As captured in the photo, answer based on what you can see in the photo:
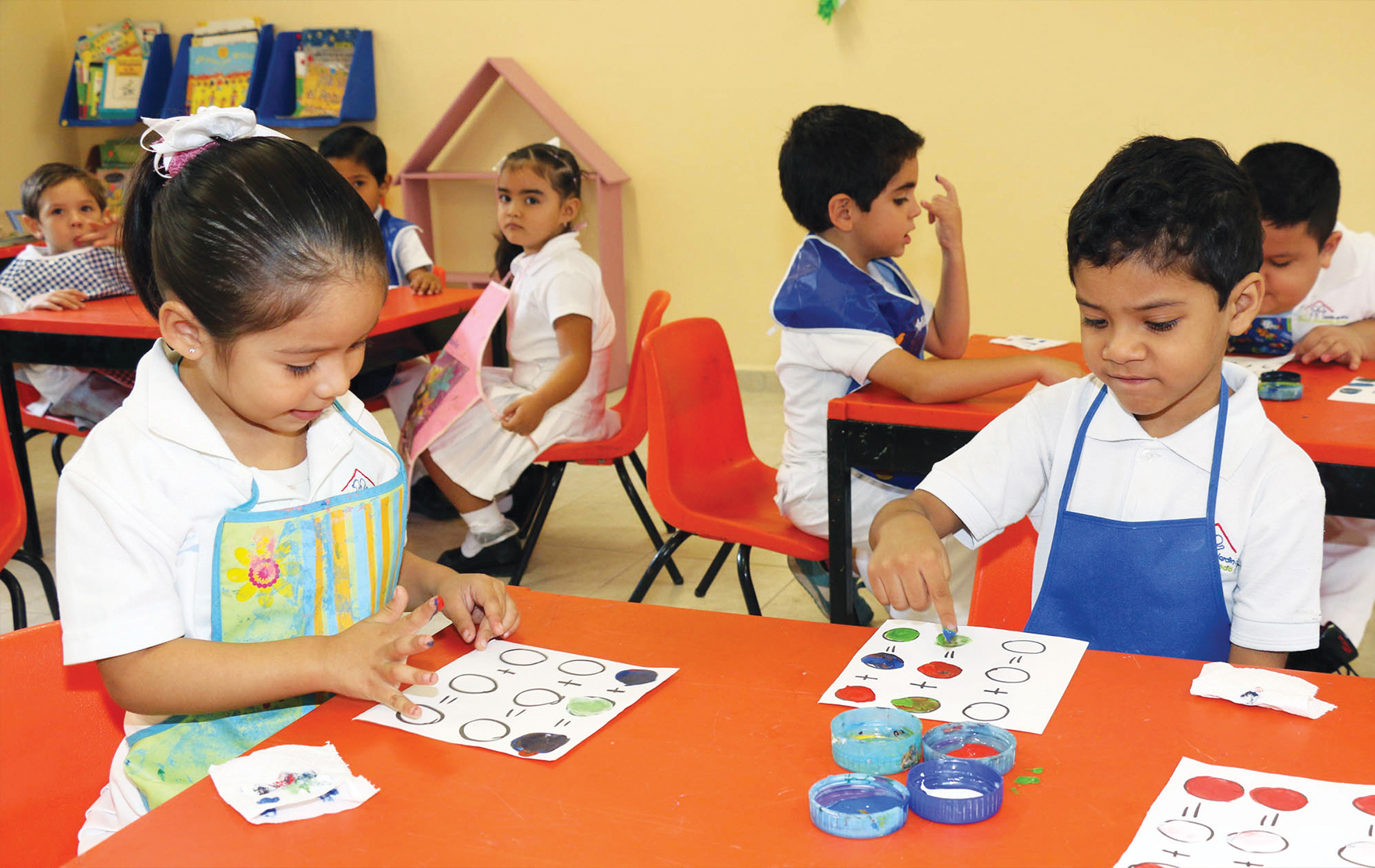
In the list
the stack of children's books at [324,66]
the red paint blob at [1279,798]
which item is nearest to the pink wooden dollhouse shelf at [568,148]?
the stack of children's books at [324,66]

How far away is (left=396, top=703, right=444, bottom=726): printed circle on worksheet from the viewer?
93 centimetres

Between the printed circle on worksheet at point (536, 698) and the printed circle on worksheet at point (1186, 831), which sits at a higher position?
the printed circle on worksheet at point (1186, 831)

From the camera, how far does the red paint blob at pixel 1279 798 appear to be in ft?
2.52

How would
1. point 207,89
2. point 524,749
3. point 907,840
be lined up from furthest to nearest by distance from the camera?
point 207,89 < point 524,749 < point 907,840

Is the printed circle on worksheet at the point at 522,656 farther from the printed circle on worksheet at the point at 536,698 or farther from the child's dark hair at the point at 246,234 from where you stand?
the child's dark hair at the point at 246,234

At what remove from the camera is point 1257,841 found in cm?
73

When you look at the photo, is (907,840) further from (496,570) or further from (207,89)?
(207,89)

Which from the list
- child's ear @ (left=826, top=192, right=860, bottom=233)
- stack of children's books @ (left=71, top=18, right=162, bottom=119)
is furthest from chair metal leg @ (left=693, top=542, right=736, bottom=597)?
stack of children's books @ (left=71, top=18, right=162, bottom=119)

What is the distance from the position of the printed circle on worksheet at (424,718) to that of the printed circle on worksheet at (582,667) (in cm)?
12

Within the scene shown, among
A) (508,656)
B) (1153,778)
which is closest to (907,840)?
(1153,778)

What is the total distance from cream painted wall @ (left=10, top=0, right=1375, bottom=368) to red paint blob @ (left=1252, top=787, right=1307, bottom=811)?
12.3 feet

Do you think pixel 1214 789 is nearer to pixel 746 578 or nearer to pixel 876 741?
pixel 876 741

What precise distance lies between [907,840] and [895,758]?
3.4 inches

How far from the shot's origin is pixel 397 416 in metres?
3.67
